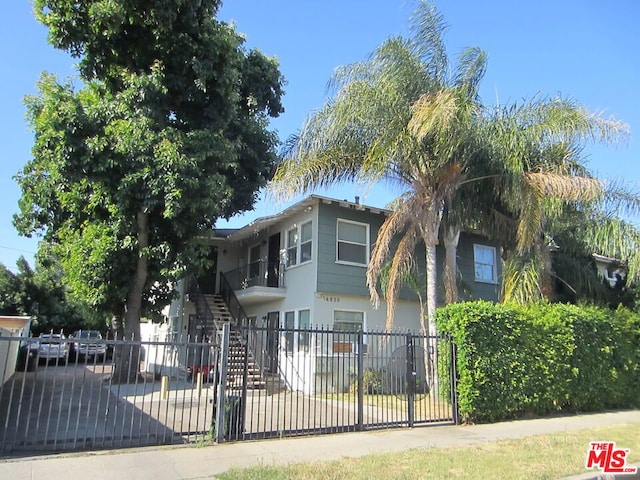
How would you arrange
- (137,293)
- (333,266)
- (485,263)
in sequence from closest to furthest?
(137,293), (333,266), (485,263)

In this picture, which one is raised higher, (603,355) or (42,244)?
(42,244)

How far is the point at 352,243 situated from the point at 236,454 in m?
11.0

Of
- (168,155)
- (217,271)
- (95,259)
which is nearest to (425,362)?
(168,155)

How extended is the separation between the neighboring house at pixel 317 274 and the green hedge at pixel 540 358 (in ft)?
14.9

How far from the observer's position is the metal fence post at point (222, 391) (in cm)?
820

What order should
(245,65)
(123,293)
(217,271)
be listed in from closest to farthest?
(123,293), (245,65), (217,271)

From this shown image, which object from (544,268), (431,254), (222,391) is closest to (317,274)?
(431,254)

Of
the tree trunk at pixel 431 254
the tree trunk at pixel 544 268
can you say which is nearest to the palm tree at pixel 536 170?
the tree trunk at pixel 544 268

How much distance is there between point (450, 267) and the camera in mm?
14547

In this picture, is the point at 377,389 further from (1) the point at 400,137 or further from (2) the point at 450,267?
(1) the point at 400,137

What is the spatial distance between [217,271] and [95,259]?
9.06m

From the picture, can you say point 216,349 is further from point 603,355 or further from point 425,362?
point 603,355

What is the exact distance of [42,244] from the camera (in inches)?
695

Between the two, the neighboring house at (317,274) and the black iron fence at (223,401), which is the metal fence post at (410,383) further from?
the neighboring house at (317,274)
